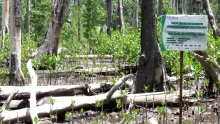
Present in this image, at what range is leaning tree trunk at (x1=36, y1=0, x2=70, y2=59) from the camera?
10289mm

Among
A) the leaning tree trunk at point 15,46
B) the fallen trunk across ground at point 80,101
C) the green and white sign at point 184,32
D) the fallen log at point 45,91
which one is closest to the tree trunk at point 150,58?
the fallen trunk across ground at point 80,101

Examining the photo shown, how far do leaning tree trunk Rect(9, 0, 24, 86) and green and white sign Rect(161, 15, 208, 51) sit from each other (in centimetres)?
365

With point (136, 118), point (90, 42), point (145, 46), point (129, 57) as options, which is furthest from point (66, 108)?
point (90, 42)

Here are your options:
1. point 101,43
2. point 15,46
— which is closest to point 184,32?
point 15,46

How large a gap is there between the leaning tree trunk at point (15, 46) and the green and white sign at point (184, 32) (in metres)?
3.65

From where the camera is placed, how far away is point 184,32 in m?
4.05

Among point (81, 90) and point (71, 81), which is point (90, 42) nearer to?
point (71, 81)

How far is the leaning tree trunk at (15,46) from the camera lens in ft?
21.7

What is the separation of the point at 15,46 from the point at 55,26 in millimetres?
3857

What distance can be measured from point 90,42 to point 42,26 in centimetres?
1094

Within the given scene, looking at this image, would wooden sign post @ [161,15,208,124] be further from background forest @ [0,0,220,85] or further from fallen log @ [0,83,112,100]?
fallen log @ [0,83,112,100]

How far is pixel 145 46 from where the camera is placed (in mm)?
6117

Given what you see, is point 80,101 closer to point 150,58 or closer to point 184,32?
point 150,58

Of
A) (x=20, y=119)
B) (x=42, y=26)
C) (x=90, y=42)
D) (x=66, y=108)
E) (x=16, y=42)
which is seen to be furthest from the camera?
(x=42, y=26)
